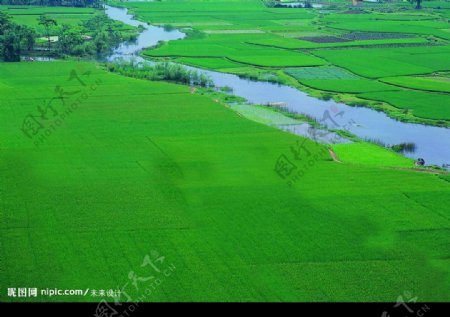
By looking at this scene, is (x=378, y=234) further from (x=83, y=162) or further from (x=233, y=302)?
(x=83, y=162)

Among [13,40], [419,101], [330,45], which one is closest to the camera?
[419,101]

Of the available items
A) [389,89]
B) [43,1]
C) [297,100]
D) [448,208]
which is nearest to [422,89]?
[389,89]

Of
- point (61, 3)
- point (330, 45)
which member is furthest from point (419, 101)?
point (61, 3)

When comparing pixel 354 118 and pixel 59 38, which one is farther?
pixel 59 38

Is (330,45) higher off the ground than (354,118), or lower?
higher

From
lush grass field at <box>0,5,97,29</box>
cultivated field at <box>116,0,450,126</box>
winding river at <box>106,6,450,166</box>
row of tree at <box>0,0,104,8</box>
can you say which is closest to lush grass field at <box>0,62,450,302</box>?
winding river at <box>106,6,450,166</box>

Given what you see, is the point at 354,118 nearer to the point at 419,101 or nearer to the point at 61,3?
the point at 419,101
